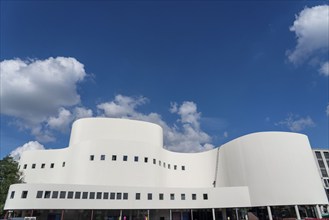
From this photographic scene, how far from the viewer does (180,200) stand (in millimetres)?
36094

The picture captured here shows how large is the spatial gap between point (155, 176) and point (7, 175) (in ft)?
85.1

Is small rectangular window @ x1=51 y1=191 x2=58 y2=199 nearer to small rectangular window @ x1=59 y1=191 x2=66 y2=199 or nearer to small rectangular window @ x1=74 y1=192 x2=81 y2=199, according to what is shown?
small rectangular window @ x1=59 y1=191 x2=66 y2=199

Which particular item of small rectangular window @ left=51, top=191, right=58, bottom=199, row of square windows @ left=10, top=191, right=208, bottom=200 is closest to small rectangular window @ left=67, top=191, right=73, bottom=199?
row of square windows @ left=10, top=191, right=208, bottom=200

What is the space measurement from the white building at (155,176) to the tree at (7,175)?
1429 millimetres

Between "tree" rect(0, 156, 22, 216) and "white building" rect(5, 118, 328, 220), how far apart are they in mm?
1429

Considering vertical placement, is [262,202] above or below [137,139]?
below

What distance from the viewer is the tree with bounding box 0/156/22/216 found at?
37844 mm

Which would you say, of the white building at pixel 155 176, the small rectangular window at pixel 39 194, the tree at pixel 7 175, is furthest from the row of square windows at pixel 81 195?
the tree at pixel 7 175

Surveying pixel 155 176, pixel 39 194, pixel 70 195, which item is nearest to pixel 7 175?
pixel 39 194

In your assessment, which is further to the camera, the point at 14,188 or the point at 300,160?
the point at 300,160

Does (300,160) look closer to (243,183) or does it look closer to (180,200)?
(243,183)

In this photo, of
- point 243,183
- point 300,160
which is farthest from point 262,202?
point 300,160

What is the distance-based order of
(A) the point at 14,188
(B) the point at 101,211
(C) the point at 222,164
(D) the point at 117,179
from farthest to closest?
(C) the point at 222,164 < (D) the point at 117,179 < (B) the point at 101,211 < (A) the point at 14,188

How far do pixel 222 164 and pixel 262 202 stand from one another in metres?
10.6
